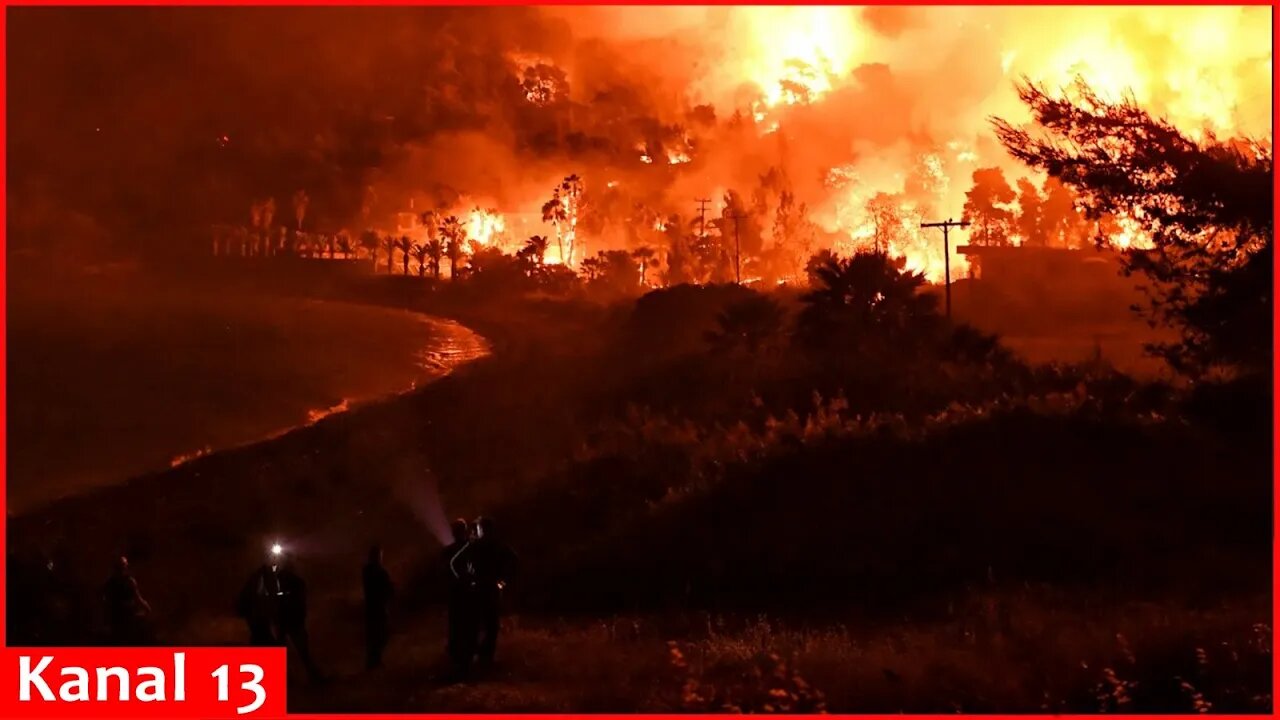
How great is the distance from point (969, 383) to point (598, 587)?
890 inches

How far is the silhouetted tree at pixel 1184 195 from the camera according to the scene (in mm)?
15969

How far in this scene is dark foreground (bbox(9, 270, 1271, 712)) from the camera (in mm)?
10383

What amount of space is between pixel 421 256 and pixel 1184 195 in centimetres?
17358

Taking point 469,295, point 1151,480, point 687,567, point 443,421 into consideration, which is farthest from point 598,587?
point 469,295

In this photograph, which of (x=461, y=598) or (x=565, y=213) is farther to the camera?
(x=565, y=213)

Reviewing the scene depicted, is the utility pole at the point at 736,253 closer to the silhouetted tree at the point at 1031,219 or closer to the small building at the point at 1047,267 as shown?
the silhouetted tree at the point at 1031,219

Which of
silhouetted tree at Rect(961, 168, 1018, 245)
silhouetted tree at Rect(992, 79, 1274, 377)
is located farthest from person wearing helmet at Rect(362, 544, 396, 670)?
silhouetted tree at Rect(961, 168, 1018, 245)

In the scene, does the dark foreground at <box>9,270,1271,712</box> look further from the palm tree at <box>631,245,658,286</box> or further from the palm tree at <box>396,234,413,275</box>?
the palm tree at <box>396,234,413,275</box>

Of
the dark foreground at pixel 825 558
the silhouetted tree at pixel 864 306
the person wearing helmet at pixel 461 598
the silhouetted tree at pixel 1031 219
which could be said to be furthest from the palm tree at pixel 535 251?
the person wearing helmet at pixel 461 598

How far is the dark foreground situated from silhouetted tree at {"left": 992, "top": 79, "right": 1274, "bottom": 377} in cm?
172

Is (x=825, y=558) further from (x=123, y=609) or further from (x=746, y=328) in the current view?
(x=746, y=328)

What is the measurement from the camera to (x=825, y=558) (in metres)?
17.8

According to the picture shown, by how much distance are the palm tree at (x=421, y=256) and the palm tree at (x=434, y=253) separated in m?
0.34

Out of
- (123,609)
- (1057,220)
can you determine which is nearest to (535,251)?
(1057,220)
